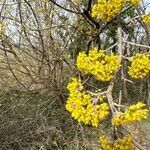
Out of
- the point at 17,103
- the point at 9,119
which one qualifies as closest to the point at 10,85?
the point at 17,103

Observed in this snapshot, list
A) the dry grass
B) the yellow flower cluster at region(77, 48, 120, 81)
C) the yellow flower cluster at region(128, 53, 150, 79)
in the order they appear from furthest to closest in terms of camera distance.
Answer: the dry grass < the yellow flower cluster at region(128, 53, 150, 79) < the yellow flower cluster at region(77, 48, 120, 81)

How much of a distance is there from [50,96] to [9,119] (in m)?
1.38

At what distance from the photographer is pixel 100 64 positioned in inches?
140

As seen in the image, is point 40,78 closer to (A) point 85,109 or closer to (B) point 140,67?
(B) point 140,67

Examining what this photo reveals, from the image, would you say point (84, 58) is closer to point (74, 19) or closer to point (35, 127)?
point (35, 127)

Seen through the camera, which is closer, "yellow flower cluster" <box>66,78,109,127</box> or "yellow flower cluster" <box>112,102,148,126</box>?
"yellow flower cluster" <box>112,102,148,126</box>

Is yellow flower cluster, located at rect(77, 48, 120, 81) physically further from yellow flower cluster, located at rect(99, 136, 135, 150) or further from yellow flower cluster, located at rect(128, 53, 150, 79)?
yellow flower cluster, located at rect(99, 136, 135, 150)

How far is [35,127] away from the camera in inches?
345

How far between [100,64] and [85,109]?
40 cm

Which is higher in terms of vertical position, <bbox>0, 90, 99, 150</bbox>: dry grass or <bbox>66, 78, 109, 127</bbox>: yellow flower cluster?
<bbox>66, 78, 109, 127</bbox>: yellow flower cluster

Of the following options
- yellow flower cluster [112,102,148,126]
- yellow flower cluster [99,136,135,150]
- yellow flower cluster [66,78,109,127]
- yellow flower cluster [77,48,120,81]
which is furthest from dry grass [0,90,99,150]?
yellow flower cluster [112,102,148,126]

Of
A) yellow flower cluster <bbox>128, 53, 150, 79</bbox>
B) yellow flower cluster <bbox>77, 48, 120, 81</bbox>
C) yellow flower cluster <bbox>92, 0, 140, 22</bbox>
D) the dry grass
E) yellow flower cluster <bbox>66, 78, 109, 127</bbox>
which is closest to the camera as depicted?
yellow flower cluster <bbox>66, 78, 109, 127</bbox>

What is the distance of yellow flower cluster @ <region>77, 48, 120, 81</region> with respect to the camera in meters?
3.54

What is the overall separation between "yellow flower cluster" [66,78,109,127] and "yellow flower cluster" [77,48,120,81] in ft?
0.68
